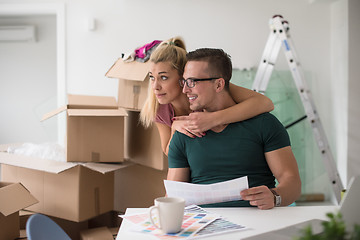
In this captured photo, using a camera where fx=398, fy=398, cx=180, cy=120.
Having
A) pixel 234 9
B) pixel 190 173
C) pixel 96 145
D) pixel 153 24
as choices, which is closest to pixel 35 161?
pixel 96 145

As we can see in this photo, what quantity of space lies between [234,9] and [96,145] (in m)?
2.14

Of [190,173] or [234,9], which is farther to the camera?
[234,9]

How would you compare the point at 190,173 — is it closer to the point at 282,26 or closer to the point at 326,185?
the point at 282,26

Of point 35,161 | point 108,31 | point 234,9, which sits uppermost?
point 234,9

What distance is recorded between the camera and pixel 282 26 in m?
3.22

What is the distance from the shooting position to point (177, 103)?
2029 millimetres

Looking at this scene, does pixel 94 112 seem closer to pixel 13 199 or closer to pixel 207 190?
pixel 13 199

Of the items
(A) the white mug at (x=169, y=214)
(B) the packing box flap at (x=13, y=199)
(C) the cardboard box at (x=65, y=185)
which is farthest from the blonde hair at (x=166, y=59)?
(A) the white mug at (x=169, y=214)

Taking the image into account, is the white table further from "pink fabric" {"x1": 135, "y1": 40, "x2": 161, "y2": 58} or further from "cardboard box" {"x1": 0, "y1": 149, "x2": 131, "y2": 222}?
"pink fabric" {"x1": 135, "y1": 40, "x2": 161, "y2": 58}

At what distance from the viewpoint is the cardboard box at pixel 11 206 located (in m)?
2.03

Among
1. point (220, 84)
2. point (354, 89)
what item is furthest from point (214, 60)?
point (354, 89)

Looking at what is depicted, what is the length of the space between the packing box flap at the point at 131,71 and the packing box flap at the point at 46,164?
55 centimetres

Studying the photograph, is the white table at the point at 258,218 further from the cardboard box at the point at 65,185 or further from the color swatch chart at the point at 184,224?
the cardboard box at the point at 65,185

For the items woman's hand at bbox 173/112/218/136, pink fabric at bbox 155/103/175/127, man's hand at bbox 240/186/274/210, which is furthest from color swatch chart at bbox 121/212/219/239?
pink fabric at bbox 155/103/175/127
